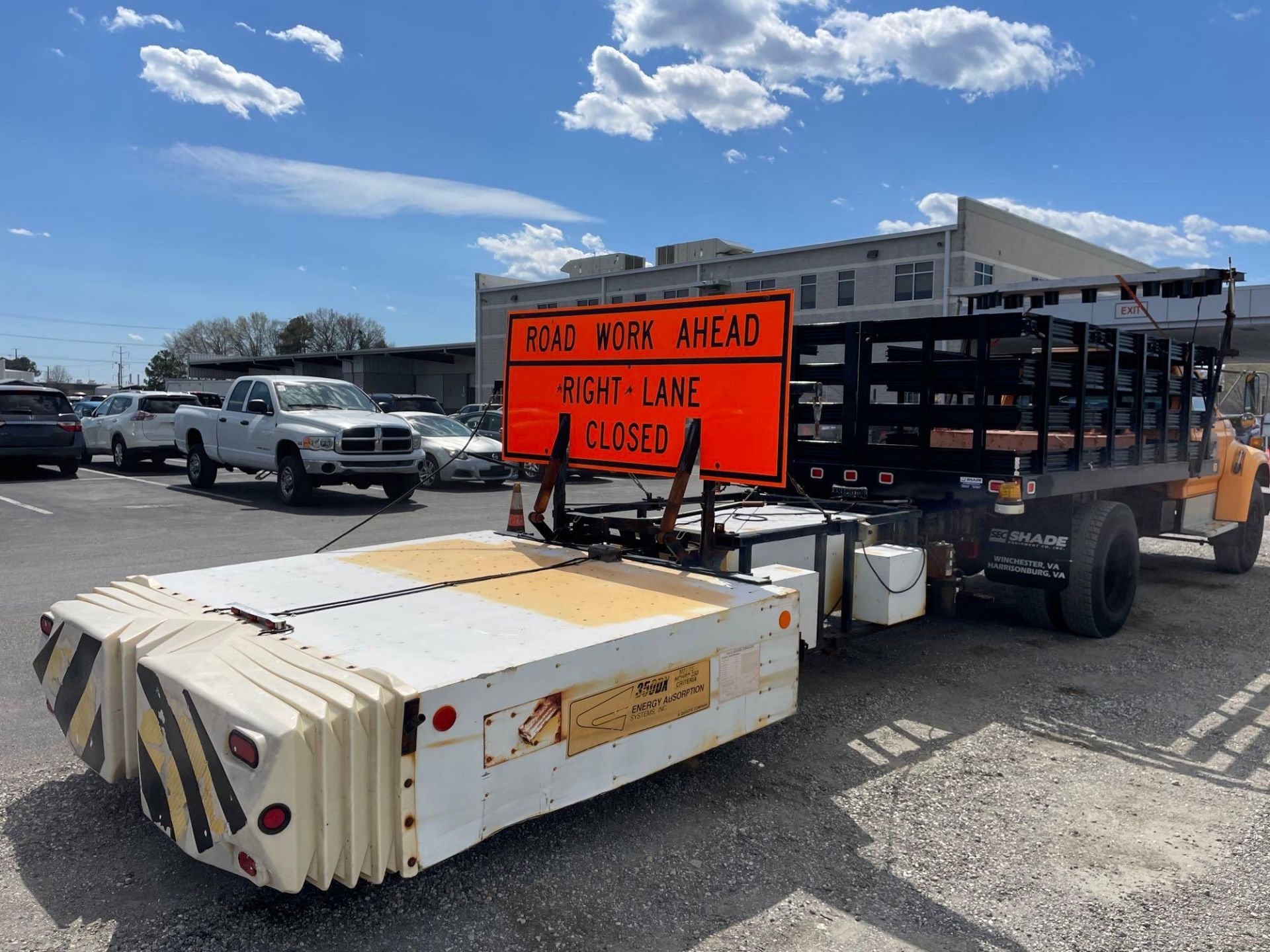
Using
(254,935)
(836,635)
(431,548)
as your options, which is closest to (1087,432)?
(836,635)

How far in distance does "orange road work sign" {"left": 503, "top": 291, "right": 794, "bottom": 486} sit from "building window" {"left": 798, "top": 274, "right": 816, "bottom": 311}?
133 ft

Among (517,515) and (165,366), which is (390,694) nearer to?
(517,515)

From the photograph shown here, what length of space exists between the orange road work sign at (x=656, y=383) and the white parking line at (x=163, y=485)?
428 inches

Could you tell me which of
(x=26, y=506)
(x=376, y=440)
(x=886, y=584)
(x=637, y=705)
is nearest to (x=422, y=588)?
(x=637, y=705)

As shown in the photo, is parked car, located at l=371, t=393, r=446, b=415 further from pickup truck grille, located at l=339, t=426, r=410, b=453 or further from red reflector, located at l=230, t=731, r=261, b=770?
red reflector, located at l=230, t=731, r=261, b=770

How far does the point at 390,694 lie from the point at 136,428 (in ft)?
66.0

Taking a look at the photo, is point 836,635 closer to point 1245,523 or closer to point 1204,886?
point 1204,886

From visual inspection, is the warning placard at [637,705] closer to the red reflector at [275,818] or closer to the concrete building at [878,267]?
the red reflector at [275,818]

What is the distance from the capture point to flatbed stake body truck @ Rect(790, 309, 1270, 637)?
231 inches

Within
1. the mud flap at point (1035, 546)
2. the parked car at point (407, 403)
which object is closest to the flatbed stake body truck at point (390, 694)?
the mud flap at point (1035, 546)

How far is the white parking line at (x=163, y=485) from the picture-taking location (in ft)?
50.6

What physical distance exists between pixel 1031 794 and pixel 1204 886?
83 centimetres

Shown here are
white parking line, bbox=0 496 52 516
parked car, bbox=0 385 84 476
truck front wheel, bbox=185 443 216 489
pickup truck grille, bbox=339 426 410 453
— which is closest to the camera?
white parking line, bbox=0 496 52 516

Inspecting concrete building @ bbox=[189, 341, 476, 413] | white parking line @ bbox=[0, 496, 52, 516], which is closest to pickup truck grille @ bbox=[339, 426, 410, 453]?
white parking line @ bbox=[0, 496, 52, 516]
